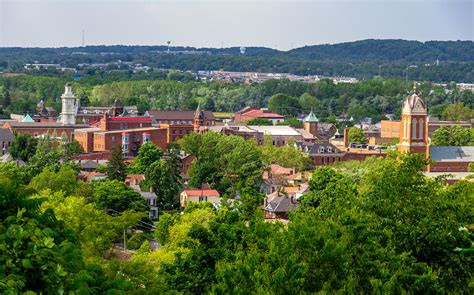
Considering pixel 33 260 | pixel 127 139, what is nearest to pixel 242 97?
pixel 127 139

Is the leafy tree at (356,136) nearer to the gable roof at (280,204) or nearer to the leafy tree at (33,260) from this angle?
the gable roof at (280,204)

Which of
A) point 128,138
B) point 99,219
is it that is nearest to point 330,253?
point 99,219

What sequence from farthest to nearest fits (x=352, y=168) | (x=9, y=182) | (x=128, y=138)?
(x=128, y=138)
(x=352, y=168)
(x=9, y=182)

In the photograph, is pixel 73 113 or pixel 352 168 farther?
pixel 73 113

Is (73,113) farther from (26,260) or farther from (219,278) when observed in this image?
(26,260)

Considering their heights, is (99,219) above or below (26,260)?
below

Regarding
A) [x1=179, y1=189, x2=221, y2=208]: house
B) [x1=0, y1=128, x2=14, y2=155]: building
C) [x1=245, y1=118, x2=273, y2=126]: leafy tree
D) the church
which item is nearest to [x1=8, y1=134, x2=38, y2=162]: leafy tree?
[x1=0, y1=128, x2=14, y2=155]: building

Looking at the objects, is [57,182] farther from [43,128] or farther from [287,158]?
[43,128]
